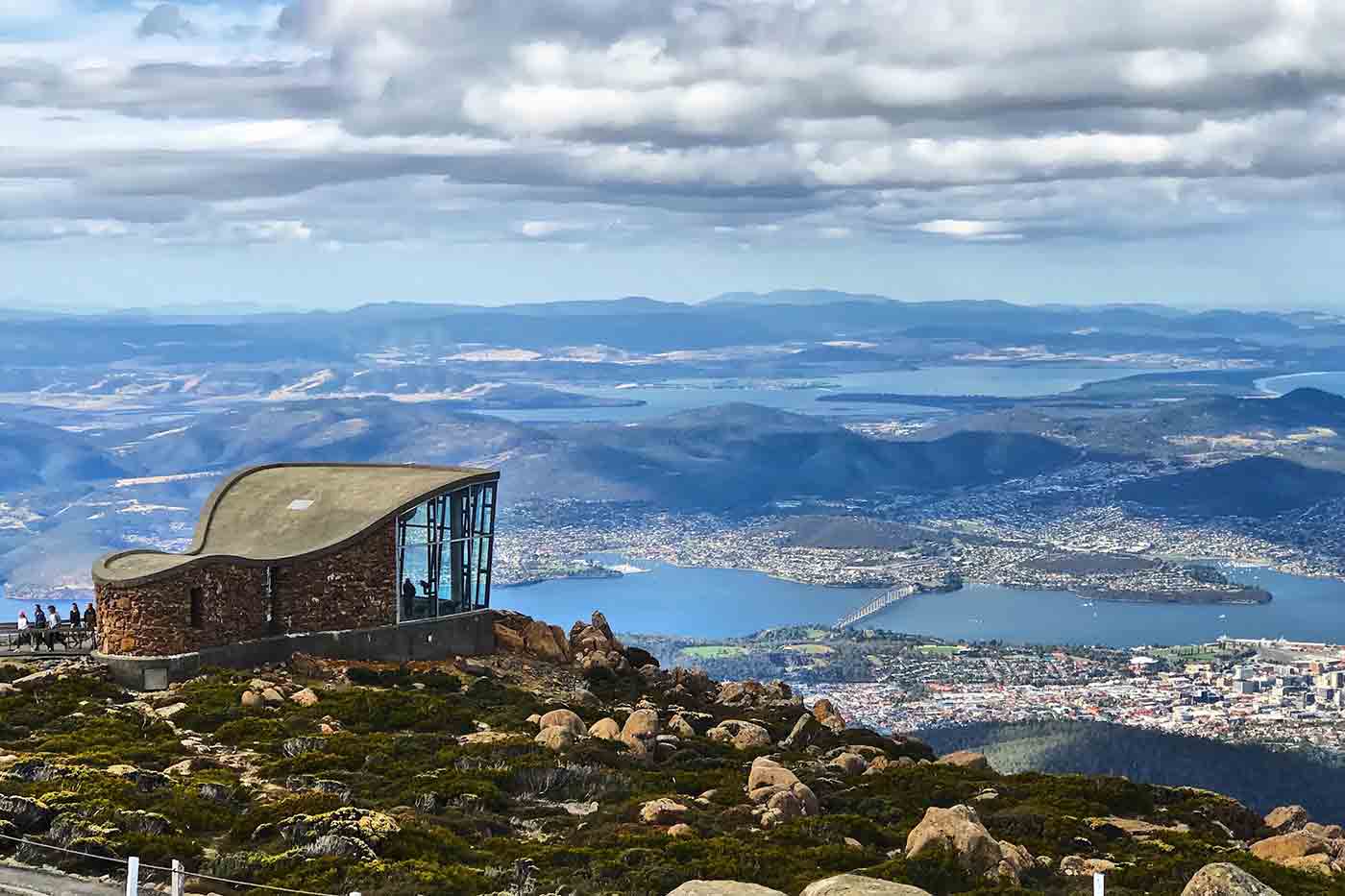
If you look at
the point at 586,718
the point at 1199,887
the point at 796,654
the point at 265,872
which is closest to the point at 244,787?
the point at 265,872

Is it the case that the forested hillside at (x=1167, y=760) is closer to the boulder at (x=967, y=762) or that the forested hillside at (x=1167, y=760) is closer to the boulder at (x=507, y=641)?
the boulder at (x=507, y=641)

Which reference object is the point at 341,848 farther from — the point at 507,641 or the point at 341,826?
the point at 507,641

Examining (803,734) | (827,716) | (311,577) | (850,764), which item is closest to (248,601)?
(311,577)

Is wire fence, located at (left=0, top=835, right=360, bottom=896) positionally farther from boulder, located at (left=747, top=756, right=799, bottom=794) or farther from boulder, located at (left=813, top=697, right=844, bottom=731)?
boulder, located at (left=813, top=697, right=844, bottom=731)

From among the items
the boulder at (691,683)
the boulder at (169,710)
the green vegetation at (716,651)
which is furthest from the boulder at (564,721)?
the green vegetation at (716,651)

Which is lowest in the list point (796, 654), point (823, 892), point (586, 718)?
point (796, 654)

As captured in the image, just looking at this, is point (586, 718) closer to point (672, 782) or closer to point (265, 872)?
point (672, 782)
